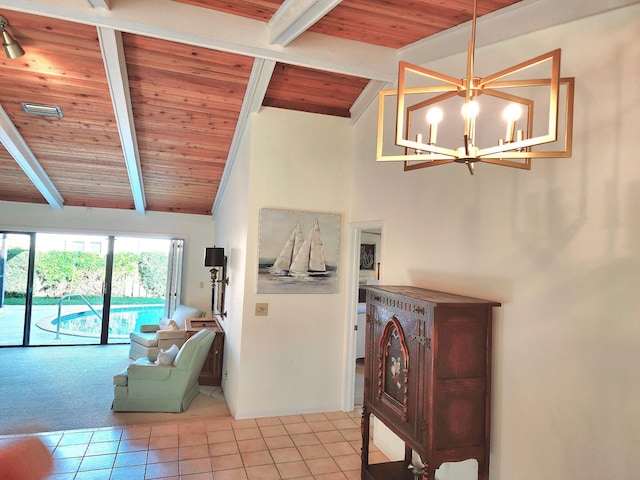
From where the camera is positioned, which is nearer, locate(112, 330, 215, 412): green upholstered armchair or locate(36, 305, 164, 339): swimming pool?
locate(112, 330, 215, 412): green upholstered armchair

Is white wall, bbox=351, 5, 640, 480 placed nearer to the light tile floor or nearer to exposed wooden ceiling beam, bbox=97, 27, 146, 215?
the light tile floor

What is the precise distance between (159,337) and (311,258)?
2485 millimetres

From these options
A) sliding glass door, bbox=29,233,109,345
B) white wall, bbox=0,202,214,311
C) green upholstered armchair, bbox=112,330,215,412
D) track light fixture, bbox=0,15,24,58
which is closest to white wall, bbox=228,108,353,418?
green upholstered armchair, bbox=112,330,215,412

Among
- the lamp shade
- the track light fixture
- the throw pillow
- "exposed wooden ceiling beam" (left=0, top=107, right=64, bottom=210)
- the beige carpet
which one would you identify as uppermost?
the track light fixture

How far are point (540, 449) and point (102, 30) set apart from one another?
390 centimetres

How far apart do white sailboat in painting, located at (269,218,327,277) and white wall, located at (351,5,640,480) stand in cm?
179

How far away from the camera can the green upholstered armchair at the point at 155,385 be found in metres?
4.30

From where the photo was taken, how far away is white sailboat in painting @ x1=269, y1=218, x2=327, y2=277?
4277 millimetres

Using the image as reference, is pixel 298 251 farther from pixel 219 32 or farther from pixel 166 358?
pixel 219 32

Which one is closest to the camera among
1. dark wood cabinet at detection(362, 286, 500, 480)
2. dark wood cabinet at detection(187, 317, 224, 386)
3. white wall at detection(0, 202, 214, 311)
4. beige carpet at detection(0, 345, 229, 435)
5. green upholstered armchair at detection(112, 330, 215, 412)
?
dark wood cabinet at detection(362, 286, 500, 480)

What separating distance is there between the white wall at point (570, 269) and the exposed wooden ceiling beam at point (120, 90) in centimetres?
267

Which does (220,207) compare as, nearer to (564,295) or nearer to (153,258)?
(153,258)

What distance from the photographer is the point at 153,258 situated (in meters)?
7.54

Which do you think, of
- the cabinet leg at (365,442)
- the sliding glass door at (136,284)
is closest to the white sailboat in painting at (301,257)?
the cabinet leg at (365,442)
